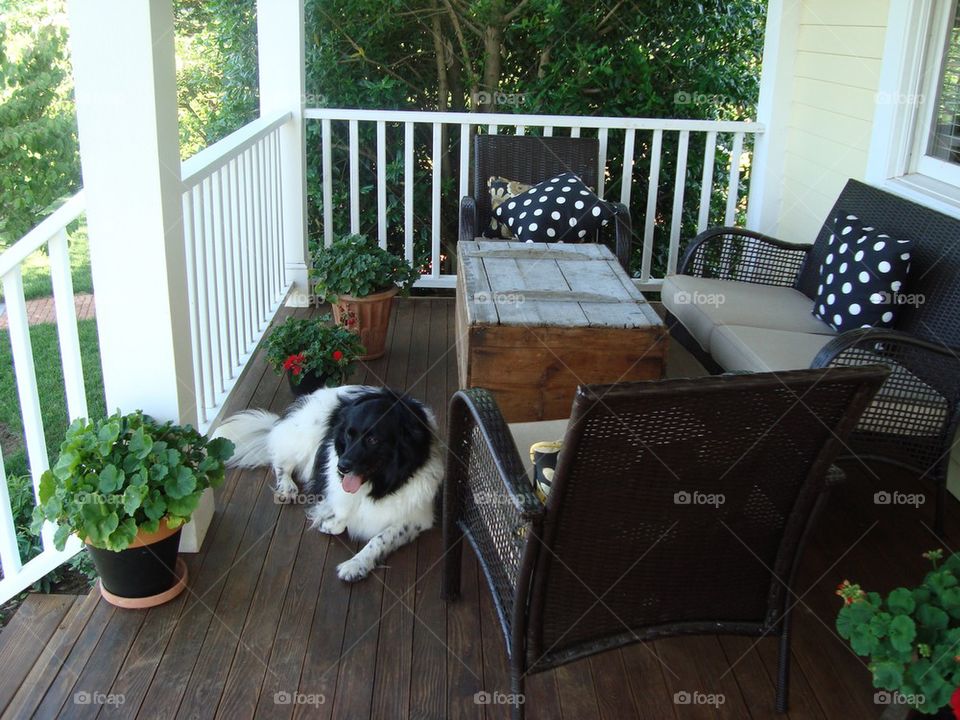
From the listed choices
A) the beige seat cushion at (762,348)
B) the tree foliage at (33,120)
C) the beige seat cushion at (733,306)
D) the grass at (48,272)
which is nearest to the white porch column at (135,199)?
the beige seat cushion at (762,348)

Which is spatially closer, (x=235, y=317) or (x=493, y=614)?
(x=493, y=614)

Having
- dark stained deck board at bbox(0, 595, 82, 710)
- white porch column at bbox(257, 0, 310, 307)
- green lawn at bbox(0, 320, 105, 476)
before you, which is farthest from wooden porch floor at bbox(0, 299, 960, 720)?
white porch column at bbox(257, 0, 310, 307)

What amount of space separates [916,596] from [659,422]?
2.16 feet

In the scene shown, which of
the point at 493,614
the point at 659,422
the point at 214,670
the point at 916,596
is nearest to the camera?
the point at 659,422

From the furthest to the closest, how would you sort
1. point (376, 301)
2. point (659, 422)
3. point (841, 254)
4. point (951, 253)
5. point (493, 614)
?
point (376, 301) → point (841, 254) → point (951, 253) → point (493, 614) → point (659, 422)

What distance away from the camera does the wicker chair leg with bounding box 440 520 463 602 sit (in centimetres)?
224

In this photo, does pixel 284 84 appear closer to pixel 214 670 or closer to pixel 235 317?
pixel 235 317

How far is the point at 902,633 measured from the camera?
1.62 meters

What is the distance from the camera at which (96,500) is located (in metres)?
2.09

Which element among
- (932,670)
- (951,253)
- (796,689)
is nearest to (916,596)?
(932,670)

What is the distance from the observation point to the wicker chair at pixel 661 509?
60.3 inches

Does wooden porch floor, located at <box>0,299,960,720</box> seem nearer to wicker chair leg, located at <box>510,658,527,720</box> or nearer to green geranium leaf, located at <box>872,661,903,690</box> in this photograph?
wicker chair leg, located at <box>510,658,527,720</box>

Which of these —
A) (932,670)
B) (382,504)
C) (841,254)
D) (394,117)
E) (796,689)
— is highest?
(394,117)

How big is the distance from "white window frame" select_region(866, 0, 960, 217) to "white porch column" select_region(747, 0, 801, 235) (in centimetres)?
101
